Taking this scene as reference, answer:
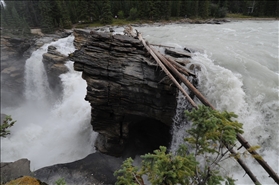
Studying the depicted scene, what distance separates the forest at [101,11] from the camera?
52.8 metres

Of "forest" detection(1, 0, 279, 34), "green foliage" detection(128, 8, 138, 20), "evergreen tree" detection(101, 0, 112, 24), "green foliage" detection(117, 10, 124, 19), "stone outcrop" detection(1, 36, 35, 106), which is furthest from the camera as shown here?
"green foliage" detection(117, 10, 124, 19)

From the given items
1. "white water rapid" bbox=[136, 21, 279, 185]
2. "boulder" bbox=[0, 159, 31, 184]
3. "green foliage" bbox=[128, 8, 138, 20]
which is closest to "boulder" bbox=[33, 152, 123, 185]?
"boulder" bbox=[0, 159, 31, 184]

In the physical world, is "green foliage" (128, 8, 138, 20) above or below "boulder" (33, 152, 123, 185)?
above

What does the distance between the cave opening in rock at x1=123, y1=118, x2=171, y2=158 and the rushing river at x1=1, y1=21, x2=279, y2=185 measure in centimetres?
164

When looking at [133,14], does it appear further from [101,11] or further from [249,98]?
[249,98]

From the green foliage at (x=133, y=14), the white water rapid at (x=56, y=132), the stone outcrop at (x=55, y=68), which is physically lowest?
the white water rapid at (x=56, y=132)

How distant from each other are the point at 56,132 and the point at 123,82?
11.4 m

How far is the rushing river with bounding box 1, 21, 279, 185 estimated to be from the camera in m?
9.52

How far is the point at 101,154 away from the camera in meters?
13.4

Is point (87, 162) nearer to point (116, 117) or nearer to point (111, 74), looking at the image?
point (116, 117)

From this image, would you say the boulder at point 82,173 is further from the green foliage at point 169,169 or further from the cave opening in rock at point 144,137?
the green foliage at point 169,169

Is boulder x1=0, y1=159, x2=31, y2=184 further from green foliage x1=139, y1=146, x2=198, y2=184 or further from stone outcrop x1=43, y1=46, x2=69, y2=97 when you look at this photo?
green foliage x1=139, y1=146, x2=198, y2=184

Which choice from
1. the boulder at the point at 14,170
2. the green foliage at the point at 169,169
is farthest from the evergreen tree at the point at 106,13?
the green foliage at the point at 169,169

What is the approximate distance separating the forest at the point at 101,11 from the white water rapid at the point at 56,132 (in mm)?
33944
